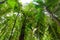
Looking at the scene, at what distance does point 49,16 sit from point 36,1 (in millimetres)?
466

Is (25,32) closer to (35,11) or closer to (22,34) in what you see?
(22,34)

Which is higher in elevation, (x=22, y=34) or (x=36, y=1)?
(x=36, y=1)

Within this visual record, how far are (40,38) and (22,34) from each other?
1.42 ft

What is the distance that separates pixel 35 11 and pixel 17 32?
66 centimetres

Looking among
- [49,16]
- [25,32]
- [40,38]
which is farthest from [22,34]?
[49,16]

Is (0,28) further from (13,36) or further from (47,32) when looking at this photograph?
(47,32)

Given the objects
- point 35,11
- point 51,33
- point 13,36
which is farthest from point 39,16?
point 13,36

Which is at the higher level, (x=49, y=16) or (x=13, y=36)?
(x=49, y=16)

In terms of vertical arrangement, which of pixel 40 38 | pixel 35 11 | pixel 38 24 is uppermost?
pixel 35 11

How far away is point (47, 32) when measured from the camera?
434 centimetres

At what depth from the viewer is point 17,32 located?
4.44 metres

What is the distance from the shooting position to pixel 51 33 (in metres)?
4.29

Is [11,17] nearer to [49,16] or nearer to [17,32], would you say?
[17,32]

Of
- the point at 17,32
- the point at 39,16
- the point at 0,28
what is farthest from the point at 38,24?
the point at 0,28
